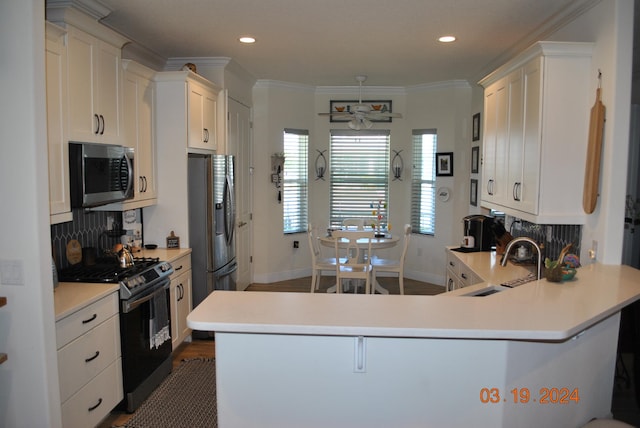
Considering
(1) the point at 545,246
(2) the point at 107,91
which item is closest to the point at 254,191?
(2) the point at 107,91

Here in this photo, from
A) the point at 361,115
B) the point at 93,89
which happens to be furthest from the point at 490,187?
the point at 93,89

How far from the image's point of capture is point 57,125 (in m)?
2.98

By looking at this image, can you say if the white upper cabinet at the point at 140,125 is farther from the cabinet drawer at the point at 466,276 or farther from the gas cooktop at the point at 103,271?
the cabinet drawer at the point at 466,276

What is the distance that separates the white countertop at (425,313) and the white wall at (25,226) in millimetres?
882

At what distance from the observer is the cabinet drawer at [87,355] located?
106 inches

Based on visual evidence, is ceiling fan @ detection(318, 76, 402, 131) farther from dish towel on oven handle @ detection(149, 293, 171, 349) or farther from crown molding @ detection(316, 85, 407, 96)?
dish towel on oven handle @ detection(149, 293, 171, 349)

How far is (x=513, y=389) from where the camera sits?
2.15 m

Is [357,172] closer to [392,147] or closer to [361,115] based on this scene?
[392,147]

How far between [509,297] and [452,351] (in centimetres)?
49

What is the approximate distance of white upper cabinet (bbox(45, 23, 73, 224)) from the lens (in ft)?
9.52

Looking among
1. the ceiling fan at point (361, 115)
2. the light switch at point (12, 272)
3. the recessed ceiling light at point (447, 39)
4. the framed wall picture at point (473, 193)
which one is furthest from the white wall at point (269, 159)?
the light switch at point (12, 272)

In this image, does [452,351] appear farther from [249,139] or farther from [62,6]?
[249,139]

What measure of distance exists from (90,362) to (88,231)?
1.27 m

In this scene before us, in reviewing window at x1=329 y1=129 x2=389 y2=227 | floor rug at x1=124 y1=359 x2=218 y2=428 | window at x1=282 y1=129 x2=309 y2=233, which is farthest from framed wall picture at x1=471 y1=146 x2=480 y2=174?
floor rug at x1=124 y1=359 x2=218 y2=428
